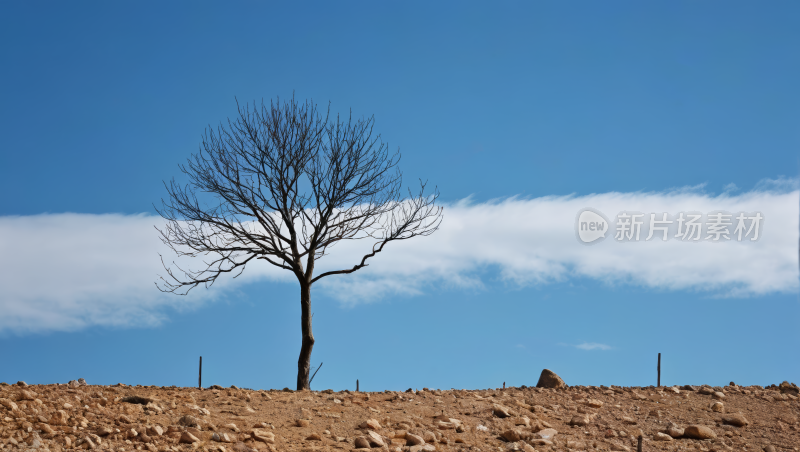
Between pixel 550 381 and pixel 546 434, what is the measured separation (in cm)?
408

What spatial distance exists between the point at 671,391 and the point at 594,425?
3812mm

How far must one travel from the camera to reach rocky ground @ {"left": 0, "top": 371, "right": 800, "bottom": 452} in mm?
8688

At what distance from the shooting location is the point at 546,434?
985 cm

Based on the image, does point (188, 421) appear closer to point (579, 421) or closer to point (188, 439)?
point (188, 439)

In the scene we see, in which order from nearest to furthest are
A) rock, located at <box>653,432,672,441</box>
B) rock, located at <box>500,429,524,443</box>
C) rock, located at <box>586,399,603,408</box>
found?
rock, located at <box>500,429,524,443</box> → rock, located at <box>653,432,672,441</box> → rock, located at <box>586,399,603,408</box>

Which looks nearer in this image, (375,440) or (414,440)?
(375,440)

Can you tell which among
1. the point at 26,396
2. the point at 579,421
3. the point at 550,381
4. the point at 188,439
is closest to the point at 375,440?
the point at 188,439

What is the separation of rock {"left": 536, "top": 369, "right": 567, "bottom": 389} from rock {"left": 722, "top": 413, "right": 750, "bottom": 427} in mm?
3354

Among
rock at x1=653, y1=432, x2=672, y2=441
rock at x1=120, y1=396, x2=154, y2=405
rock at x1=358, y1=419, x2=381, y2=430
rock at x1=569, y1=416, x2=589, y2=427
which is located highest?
rock at x1=120, y1=396, x2=154, y2=405

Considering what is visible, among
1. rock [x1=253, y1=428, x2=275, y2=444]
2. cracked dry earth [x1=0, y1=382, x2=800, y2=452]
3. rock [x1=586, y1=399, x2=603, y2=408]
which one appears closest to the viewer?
cracked dry earth [x1=0, y1=382, x2=800, y2=452]

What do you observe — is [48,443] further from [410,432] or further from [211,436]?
[410,432]

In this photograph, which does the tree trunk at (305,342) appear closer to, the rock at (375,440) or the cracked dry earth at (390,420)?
the cracked dry earth at (390,420)

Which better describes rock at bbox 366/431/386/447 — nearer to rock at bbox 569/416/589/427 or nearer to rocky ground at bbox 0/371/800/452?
rocky ground at bbox 0/371/800/452

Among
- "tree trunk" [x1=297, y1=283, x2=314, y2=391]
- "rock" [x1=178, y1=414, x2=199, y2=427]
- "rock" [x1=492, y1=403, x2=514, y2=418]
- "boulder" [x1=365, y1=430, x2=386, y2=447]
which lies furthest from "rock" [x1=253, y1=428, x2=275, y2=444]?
Result: "tree trunk" [x1=297, y1=283, x2=314, y2=391]
